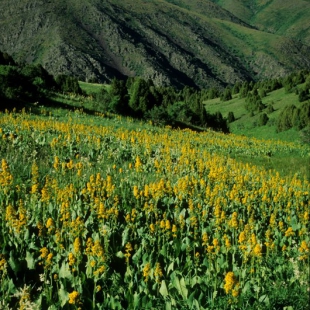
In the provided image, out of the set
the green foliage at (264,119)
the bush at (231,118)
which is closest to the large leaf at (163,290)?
the green foliage at (264,119)

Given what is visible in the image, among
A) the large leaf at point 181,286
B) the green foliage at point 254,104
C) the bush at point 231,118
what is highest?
the green foliage at point 254,104

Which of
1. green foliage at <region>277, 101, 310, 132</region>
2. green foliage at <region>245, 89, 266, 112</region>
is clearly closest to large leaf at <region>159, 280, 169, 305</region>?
green foliage at <region>277, 101, 310, 132</region>

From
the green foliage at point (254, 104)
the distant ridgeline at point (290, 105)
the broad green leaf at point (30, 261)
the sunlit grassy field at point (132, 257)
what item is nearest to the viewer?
the sunlit grassy field at point (132, 257)

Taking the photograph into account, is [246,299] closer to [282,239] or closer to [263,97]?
[282,239]

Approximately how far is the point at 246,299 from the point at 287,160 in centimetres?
1842

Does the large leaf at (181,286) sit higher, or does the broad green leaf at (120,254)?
the large leaf at (181,286)

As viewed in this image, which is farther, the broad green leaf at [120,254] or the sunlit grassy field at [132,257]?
the broad green leaf at [120,254]

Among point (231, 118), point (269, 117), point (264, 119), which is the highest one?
point (269, 117)

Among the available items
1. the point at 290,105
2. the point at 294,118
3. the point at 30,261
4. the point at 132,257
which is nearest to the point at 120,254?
the point at 132,257

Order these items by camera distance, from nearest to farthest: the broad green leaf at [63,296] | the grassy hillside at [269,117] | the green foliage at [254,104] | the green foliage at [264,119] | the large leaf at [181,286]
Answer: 1. the broad green leaf at [63,296]
2. the large leaf at [181,286]
3. the grassy hillside at [269,117]
4. the green foliage at [264,119]
5. the green foliage at [254,104]

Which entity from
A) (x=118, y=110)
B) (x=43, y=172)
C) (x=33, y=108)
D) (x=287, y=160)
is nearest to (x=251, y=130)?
(x=118, y=110)

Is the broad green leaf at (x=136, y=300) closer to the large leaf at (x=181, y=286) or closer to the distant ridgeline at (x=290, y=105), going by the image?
the large leaf at (x=181, y=286)

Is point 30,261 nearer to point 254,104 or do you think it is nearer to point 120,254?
point 120,254

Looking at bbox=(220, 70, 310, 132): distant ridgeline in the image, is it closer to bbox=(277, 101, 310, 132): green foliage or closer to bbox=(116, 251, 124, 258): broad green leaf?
bbox=(277, 101, 310, 132): green foliage
